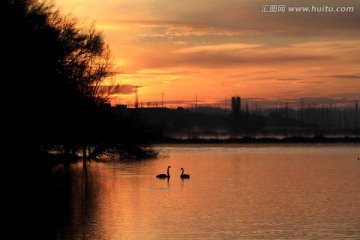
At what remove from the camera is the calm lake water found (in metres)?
22.5

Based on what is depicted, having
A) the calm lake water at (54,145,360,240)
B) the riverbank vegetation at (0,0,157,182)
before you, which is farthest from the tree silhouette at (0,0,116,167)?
the calm lake water at (54,145,360,240)

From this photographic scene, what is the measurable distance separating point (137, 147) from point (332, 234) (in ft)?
142

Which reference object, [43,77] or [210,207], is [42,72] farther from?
[210,207]

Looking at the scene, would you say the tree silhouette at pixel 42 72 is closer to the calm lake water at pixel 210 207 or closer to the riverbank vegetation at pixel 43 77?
the riverbank vegetation at pixel 43 77

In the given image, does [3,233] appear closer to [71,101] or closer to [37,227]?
[37,227]

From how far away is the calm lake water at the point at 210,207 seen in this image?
73.8 ft

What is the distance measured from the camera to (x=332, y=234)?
21.9m

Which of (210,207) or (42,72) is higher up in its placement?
(42,72)

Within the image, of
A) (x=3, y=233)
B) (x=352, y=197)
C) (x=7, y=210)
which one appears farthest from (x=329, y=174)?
(x=3, y=233)

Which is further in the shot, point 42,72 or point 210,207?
point 42,72

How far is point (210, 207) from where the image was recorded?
95.7ft

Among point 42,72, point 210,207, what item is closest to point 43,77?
point 42,72

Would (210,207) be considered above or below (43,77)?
below

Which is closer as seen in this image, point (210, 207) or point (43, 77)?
point (210, 207)
